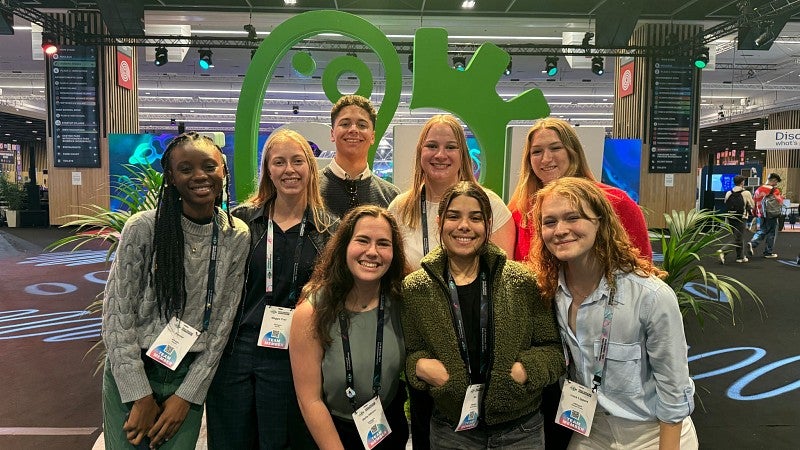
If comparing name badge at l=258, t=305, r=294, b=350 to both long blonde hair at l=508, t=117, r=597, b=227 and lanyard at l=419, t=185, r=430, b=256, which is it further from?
long blonde hair at l=508, t=117, r=597, b=227

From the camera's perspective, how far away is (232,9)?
9.41m

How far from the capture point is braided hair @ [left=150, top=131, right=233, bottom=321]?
163cm

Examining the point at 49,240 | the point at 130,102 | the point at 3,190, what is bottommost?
the point at 49,240

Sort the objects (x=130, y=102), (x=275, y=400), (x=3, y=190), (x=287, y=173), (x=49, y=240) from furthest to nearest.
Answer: (x=3, y=190) → (x=130, y=102) → (x=49, y=240) → (x=287, y=173) → (x=275, y=400)

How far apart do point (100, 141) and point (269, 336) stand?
1017 cm

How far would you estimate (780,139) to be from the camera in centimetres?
1514

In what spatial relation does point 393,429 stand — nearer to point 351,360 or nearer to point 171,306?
point 351,360

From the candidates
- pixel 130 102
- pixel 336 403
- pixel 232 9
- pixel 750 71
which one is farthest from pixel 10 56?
pixel 750 71

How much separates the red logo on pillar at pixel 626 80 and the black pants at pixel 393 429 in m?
10.4

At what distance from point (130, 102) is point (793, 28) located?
13543 millimetres

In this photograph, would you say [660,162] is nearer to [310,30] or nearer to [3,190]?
[310,30]

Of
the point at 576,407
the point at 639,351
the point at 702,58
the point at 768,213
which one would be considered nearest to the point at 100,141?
the point at 576,407

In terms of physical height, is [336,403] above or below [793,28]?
below

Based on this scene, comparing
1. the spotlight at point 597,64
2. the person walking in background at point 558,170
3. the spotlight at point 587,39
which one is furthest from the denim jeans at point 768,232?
the person walking in background at point 558,170
